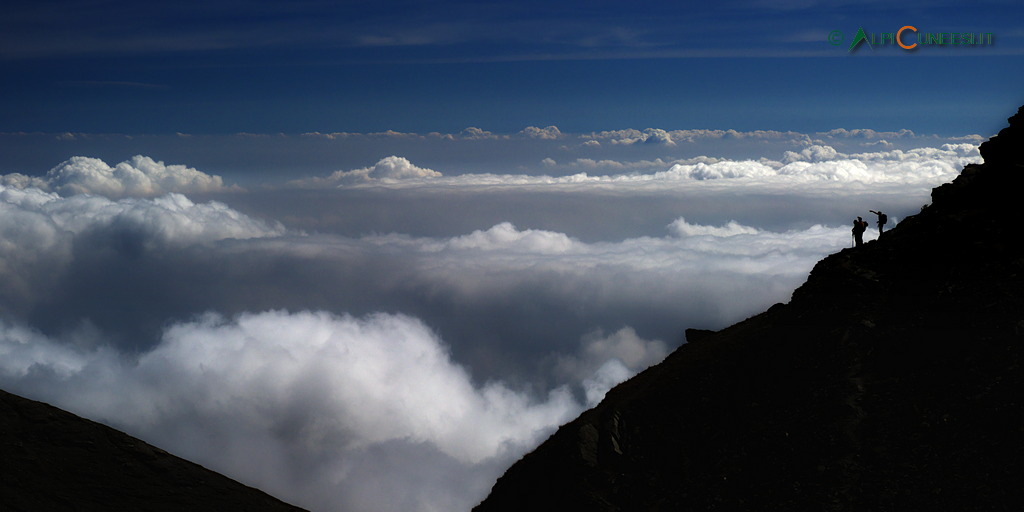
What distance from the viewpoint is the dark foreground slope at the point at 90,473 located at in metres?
74.3

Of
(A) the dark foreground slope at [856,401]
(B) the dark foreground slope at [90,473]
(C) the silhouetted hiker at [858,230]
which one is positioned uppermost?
(C) the silhouetted hiker at [858,230]

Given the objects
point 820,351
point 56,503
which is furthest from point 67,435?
point 820,351

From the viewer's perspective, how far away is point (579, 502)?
145ft

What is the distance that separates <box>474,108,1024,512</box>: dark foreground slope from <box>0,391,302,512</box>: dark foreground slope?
47.7 meters

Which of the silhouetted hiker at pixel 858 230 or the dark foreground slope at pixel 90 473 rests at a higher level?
the silhouetted hiker at pixel 858 230

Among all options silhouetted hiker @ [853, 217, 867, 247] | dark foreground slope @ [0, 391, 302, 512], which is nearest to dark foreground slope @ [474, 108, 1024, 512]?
silhouetted hiker @ [853, 217, 867, 247]

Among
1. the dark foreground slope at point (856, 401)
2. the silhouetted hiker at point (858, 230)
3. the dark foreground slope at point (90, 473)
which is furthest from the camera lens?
the dark foreground slope at point (90, 473)

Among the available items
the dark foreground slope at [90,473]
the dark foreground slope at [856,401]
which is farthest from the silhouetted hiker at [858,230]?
the dark foreground slope at [90,473]

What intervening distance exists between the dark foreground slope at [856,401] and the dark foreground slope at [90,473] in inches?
1878

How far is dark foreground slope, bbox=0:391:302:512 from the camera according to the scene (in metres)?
74.3

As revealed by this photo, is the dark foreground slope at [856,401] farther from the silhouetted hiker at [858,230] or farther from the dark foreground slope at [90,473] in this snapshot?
the dark foreground slope at [90,473]

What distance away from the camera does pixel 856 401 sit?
42.5 metres

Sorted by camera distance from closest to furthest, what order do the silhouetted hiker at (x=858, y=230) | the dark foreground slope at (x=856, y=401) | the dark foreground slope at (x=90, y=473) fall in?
1. the dark foreground slope at (x=856, y=401)
2. the silhouetted hiker at (x=858, y=230)
3. the dark foreground slope at (x=90, y=473)

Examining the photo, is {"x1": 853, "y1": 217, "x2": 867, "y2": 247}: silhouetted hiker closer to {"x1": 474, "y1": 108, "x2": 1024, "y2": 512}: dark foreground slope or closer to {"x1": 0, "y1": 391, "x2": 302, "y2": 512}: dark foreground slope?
{"x1": 474, "y1": 108, "x2": 1024, "y2": 512}: dark foreground slope
